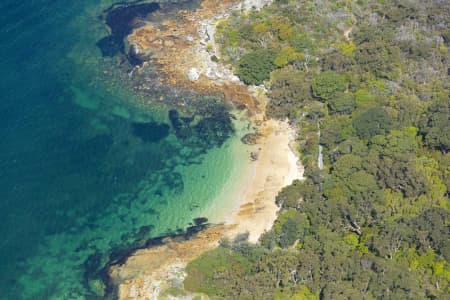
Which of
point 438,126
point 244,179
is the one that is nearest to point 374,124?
point 438,126

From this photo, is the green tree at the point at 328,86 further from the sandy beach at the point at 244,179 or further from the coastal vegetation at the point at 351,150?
the sandy beach at the point at 244,179

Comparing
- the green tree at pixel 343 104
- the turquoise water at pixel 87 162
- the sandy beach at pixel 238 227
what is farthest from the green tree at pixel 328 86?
the turquoise water at pixel 87 162

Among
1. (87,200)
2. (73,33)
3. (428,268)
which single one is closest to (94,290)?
(87,200)

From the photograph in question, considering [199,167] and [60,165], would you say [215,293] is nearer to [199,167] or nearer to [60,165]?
[199,167]

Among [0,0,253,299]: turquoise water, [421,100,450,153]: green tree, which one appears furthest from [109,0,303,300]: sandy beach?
[421,100,450,153]: green tree

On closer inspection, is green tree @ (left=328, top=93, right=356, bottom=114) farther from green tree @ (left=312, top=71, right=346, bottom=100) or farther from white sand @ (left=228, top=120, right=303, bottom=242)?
white sand @ (left=228, top=120, right=303, bottom=242)

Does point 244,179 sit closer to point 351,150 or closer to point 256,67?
point 351,150
